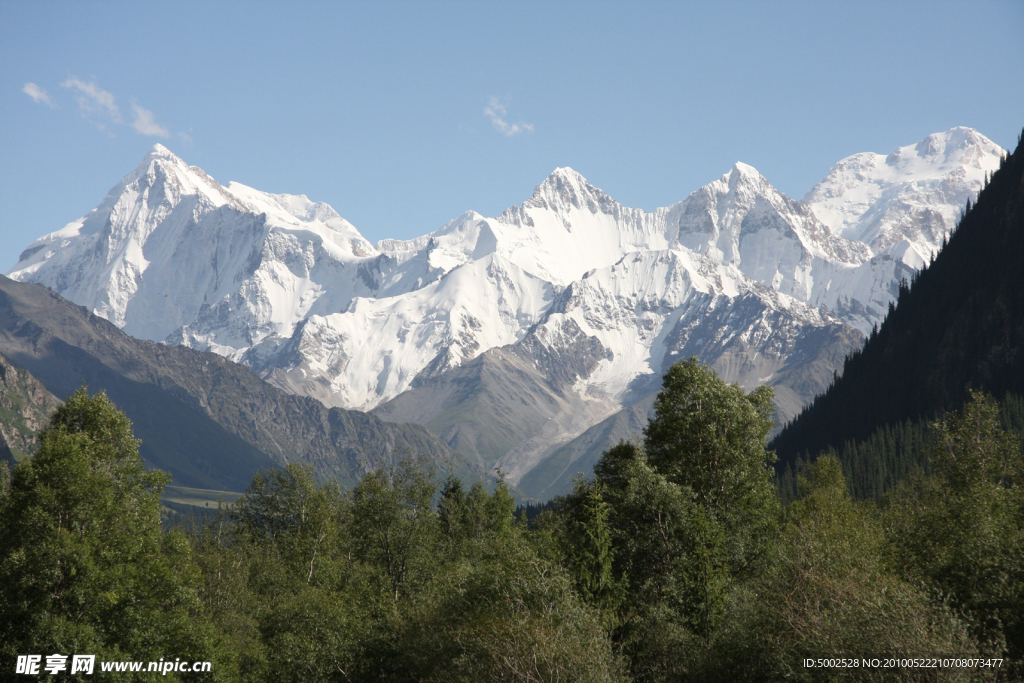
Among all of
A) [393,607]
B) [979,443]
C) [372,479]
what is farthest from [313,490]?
[979,443]

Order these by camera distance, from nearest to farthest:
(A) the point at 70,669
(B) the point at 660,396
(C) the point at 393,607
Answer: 1. (A) the point at 70,669
2. (C) the point at 393,607
3. (B) the point at 660,396

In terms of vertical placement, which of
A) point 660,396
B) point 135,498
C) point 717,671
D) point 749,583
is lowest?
point 717,671

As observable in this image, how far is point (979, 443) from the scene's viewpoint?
259 feet

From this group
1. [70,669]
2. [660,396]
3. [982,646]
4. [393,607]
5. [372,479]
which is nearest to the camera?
[982,646]

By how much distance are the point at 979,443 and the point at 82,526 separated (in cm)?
7746

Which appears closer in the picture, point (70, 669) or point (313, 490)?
point (70, 669)

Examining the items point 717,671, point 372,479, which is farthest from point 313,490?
point 717,671

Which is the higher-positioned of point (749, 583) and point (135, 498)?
point (135, 498)

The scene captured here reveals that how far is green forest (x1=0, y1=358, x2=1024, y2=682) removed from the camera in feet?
128

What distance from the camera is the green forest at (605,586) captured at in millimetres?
38938

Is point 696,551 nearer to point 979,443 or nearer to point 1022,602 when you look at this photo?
point 1022,602

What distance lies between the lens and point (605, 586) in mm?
49500

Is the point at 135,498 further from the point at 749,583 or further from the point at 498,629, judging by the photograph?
the point at 749,583

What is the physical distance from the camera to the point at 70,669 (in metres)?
39.9
